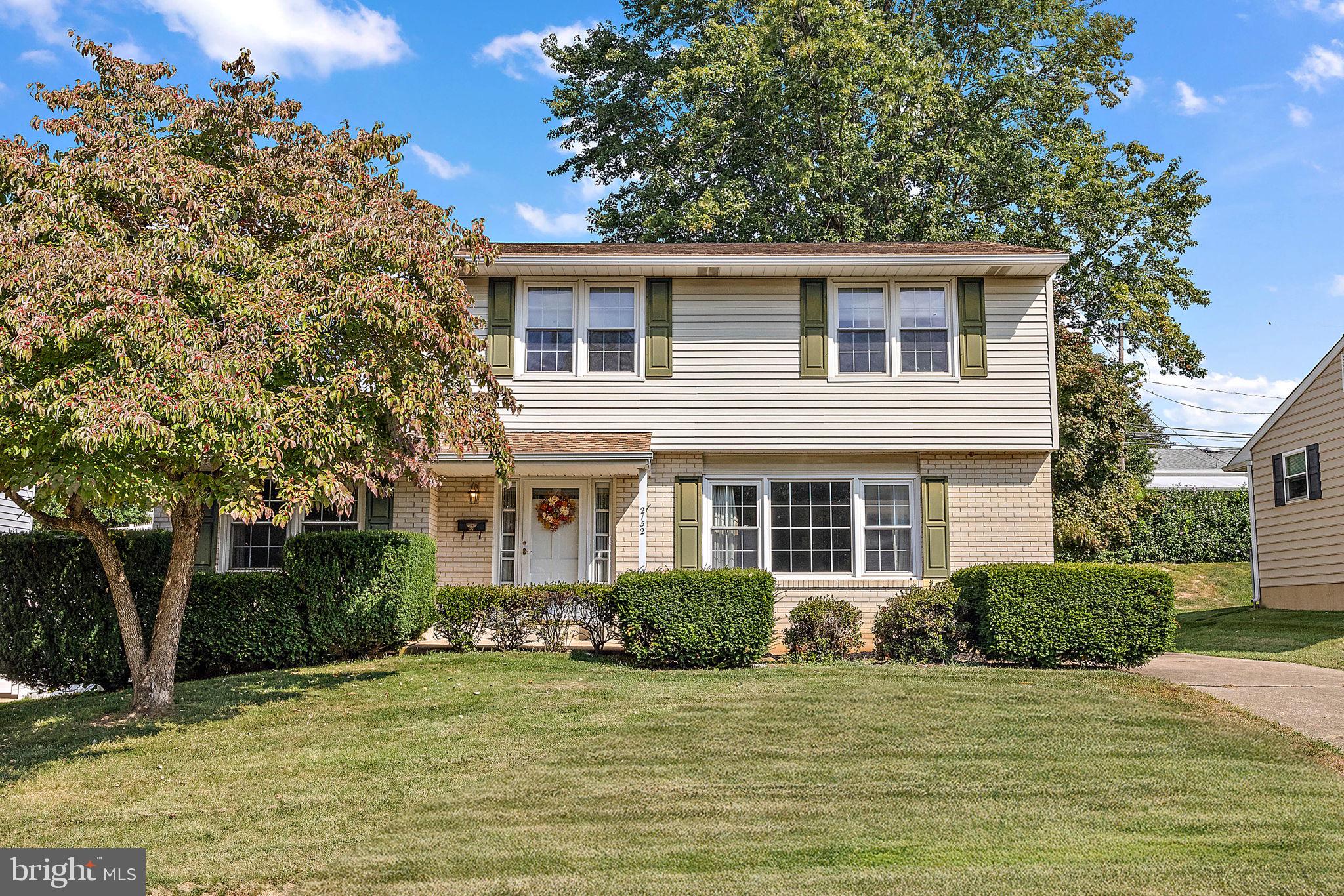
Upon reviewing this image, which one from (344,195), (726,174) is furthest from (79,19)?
(726,174)

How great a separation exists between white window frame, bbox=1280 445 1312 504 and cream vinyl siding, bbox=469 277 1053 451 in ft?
24.1

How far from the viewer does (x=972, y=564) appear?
571 inches

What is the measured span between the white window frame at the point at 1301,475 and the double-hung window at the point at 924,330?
848 centimetres

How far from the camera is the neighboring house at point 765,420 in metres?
14.5

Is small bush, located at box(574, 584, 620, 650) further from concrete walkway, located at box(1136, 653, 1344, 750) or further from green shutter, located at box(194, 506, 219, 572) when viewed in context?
concrete walkway, located at box(1136, 653, 1344, 750)

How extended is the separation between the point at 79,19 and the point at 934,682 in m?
10.4

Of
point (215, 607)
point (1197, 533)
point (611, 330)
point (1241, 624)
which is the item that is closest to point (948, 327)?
point (611, 330)

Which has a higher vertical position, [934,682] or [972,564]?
[972,564]

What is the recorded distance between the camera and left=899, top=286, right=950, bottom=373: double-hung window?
14.8 metres

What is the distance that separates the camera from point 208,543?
14539 mm

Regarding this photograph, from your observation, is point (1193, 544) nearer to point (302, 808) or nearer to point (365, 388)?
point (365, 388)

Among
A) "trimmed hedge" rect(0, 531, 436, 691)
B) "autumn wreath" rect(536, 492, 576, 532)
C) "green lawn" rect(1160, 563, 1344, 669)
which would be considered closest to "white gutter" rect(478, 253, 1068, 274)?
"autumn wreath" rect(536, 492, 576, 532)

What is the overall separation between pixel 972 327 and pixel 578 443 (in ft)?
18.7

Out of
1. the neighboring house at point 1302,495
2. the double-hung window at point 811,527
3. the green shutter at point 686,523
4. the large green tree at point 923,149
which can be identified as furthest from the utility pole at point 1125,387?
the green shutter at point 686,523
